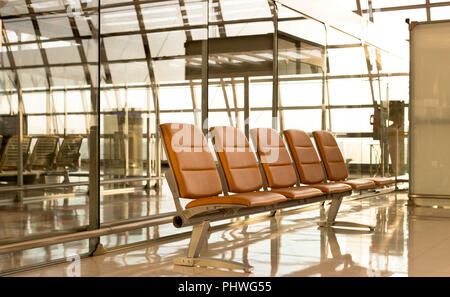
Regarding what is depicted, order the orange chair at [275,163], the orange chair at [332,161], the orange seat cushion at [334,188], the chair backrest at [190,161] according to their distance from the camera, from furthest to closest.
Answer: the orange chair at [332,161] < the orange seat cushion at [334,188] < the orange chair at [275,163] < the chair backrest at [190,161]

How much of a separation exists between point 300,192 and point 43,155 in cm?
183

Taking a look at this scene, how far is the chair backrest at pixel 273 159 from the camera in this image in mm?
4988

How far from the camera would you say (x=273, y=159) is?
5105 millimetres

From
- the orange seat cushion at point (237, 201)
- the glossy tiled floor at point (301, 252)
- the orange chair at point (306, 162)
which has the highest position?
the orange chair at point (306, 162)

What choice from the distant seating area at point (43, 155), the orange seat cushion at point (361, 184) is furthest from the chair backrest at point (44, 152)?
the orange seat cushion at point (361, 184)

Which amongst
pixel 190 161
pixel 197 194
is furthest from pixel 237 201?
pixel 190 161

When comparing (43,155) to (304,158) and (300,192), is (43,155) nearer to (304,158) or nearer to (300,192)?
(300,192)

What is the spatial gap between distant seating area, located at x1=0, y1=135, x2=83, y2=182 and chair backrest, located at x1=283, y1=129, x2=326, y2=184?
1954 mm

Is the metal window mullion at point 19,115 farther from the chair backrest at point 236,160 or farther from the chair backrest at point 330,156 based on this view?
the chair backrest at point 330,156

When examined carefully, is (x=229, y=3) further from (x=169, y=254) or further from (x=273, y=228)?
(x=169, y=254)

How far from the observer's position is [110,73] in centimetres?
488

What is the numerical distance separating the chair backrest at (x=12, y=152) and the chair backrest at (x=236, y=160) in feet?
4.23
